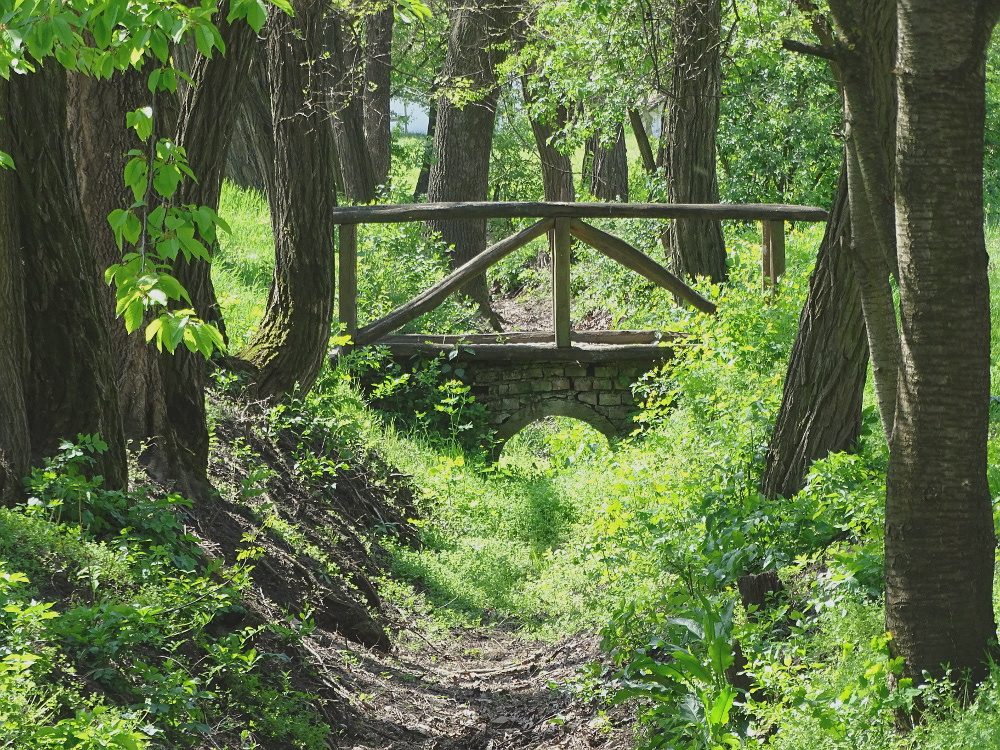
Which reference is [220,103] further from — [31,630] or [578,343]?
[578,343]

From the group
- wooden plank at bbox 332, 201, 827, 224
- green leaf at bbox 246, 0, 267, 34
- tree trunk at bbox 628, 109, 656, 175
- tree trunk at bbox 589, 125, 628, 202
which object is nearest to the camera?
green leaf at bbox 246, 0, 267, 34

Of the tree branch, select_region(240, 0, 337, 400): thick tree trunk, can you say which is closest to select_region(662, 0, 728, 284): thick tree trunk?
select_region(240, 0, 337, 400): thick tree trunk

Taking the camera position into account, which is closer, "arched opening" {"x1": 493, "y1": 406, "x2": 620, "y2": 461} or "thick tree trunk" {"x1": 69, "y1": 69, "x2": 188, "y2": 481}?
"thick tree trunk" {"x1": 69, "y1": 69, "x2": 188, "y2": 481}

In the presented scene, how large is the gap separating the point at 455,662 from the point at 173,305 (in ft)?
7.96

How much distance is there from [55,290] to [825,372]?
144 inches

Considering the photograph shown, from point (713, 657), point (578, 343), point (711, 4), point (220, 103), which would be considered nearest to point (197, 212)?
point (713, 657)

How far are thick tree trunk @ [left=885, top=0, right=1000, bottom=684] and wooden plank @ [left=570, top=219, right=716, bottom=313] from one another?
6.41 m

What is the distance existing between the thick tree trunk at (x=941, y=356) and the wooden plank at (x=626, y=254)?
6411mm

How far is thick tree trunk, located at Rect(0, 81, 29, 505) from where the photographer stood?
4.36m

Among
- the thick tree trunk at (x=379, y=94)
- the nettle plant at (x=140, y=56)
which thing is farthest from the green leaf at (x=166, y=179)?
the thick tree trunk at (x=379, y=94)

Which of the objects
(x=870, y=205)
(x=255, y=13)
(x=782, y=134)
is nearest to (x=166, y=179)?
(x=255, y=13)

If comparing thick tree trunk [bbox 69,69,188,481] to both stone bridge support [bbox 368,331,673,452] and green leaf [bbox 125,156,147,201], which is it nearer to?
green leaf [bbox 125,156,147,201]

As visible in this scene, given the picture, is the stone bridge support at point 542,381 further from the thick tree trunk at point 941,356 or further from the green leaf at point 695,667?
the thick tree trunk at point 941,356

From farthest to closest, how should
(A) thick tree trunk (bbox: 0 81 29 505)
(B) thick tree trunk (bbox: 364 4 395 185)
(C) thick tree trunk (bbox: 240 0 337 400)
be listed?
(B) thick tree trunk (bbox: 364 4 395 185) → (C) thick tree trunk (bbox: 240 0 337 400) → (A) thick tree trunk (bbox: 0 81 29 505)
